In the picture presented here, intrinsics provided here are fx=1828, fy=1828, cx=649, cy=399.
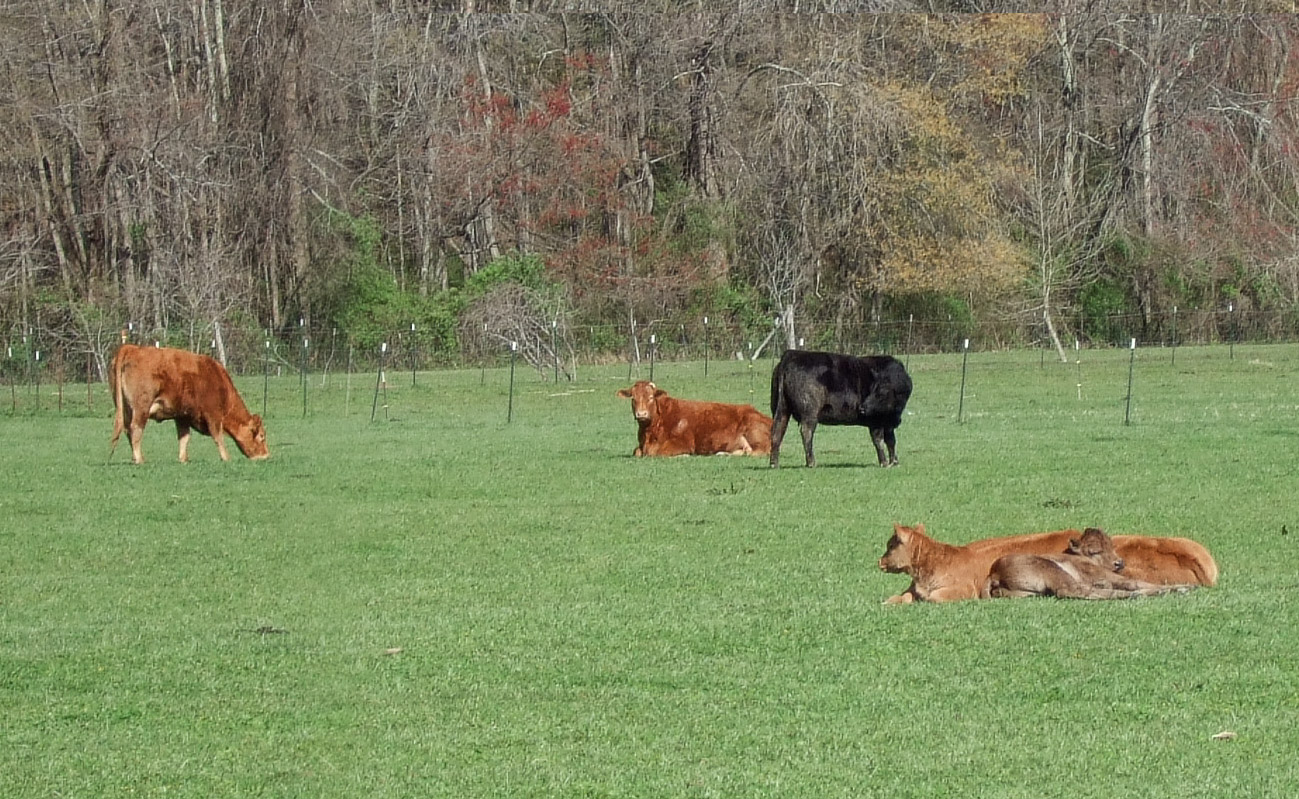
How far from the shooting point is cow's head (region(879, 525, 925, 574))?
11.7 metres

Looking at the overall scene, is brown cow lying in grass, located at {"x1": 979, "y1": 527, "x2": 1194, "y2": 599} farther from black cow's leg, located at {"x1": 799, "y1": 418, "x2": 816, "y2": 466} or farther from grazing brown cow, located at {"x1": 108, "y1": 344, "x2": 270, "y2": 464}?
grazing brown cow, located at {"x1": 108, "y1": 344, "x2": 270, "y2": 464}

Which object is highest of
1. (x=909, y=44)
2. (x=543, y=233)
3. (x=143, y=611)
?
(x=909, y=44)

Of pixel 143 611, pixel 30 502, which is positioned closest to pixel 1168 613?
pixel 143 611

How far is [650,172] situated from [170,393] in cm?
3802

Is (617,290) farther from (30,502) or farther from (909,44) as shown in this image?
(30,502)

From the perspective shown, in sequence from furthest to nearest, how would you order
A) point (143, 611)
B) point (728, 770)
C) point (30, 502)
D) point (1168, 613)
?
point (30, 502)
point (143, 611)
point (1168, 613)
point (728, 770)

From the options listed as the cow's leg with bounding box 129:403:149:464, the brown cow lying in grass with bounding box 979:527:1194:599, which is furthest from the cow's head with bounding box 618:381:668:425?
the brown cow lying in grass with bounding box 979:527:1194:599

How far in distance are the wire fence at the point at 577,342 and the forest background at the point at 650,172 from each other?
0.66ft

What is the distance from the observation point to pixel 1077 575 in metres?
11.0

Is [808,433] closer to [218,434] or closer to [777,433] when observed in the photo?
[777,433]

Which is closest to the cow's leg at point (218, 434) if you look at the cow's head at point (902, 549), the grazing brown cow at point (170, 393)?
the grazing brown cow at point (170, 393)

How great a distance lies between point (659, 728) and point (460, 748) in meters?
0.91

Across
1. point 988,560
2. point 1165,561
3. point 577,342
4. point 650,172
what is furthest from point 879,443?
point 650,172

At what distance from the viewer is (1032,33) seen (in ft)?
191
